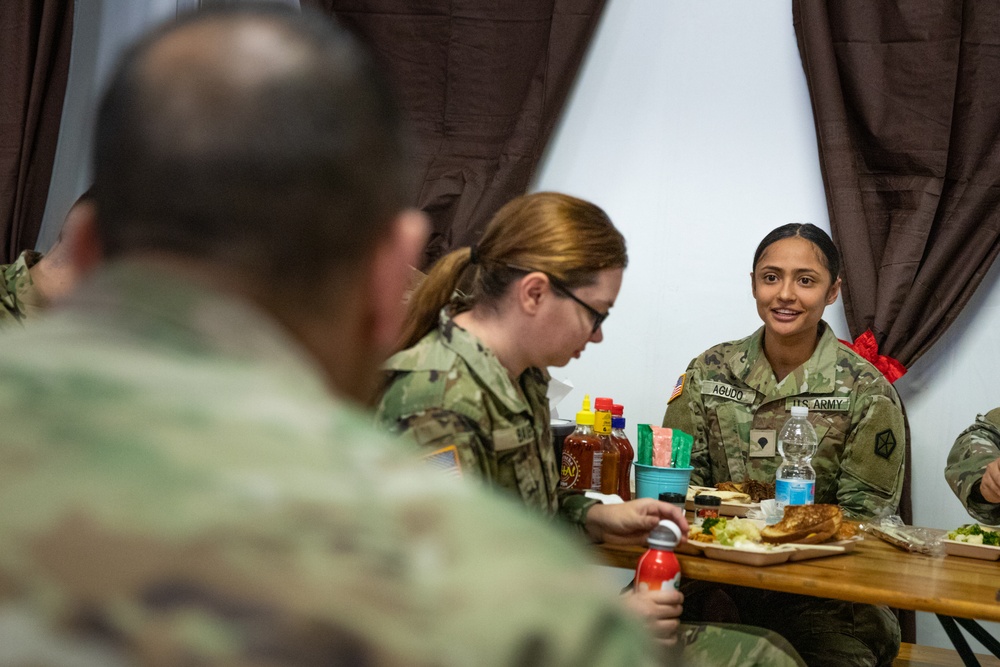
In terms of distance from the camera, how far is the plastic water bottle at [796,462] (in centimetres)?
260

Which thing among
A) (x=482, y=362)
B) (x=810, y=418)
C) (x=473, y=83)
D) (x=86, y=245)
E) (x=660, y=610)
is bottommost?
(x=660, y=610)

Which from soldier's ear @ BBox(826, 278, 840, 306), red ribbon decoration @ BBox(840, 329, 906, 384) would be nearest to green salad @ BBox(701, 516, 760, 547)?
soldier's ear @ BBox(826, 278, 840, 306)

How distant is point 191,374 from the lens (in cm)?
52

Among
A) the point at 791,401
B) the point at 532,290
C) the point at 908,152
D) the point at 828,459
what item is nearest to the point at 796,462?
the point at 828,459

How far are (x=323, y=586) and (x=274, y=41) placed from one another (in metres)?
0.33

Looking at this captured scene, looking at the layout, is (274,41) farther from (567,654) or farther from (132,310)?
(567,654)

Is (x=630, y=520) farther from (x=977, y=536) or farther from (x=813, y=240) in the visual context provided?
(x=813, y=240)

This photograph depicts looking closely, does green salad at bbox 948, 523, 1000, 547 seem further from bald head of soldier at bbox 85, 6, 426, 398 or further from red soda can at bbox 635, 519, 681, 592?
bald head of soldier at bbox 85, 6, 426, 398

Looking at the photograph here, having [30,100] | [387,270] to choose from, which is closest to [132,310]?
[387,270]

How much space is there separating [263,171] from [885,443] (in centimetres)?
284

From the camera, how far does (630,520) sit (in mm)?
2332

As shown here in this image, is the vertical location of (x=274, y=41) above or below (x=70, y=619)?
above

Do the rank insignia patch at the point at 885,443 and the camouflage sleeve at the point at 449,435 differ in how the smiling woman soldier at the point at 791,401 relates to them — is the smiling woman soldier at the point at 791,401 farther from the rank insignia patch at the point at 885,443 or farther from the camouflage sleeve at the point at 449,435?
the camouflage sleeve at the point at 449,435

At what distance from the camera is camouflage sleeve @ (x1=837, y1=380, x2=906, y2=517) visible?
2979 millimetres
